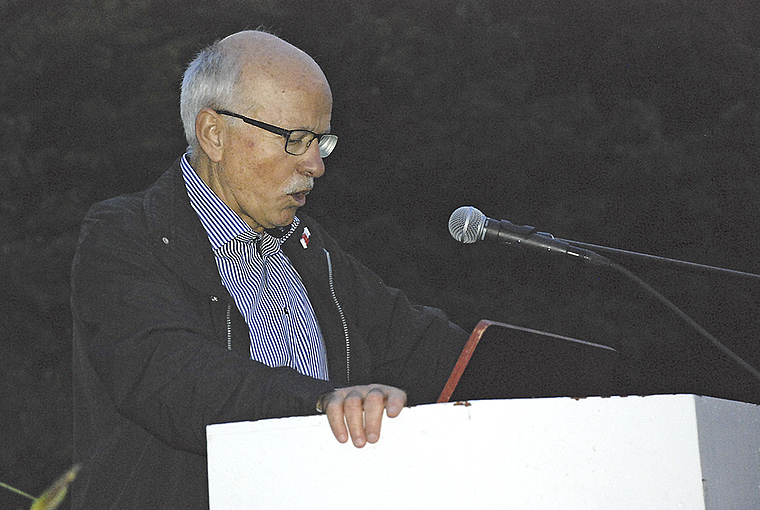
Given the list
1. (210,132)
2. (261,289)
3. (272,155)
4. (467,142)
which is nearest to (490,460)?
(261,289)

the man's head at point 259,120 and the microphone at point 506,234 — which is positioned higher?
the man's head at point 259,120

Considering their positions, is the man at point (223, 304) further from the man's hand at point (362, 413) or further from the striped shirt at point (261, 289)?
the man's hand at point (362, 413)

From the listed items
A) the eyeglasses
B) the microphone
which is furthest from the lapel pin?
the microphone

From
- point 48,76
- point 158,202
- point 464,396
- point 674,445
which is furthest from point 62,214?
point 674,445

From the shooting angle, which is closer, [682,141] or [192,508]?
[192,508]

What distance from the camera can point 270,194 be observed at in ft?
5.77

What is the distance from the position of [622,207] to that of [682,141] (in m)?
0.30

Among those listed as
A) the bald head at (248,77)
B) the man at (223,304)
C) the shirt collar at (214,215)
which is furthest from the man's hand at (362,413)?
the bald head at (248,77)

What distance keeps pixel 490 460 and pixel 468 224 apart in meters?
0.82

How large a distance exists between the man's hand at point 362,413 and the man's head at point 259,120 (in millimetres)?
948

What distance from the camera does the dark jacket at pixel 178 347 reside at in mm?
1163

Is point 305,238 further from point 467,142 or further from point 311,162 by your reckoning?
point 467,142

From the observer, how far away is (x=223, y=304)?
1.53 meters

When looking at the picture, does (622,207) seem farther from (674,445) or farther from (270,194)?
(674,445)
